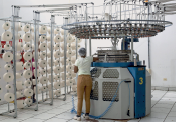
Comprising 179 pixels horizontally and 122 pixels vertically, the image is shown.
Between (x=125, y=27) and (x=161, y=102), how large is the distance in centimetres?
329

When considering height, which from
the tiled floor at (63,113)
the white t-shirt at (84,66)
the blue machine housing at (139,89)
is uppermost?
the white t-shirt at (84,66)

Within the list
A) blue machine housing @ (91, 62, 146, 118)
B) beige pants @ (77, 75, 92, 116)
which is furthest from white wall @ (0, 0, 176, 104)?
beige pants @ (77, 75, 92, 116)

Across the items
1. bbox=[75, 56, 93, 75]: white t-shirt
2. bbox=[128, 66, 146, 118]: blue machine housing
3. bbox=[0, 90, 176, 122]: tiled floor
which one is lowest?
bbox=[0, 90, 176, 122]: tiled floor

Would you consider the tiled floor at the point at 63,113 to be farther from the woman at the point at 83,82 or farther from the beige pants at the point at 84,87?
the beige pants at the point at 84,87

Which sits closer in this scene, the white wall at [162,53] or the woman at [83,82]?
the woman at [83,82]

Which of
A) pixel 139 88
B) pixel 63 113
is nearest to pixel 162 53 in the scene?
pixel 139 88

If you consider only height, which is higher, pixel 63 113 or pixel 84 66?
pixel 84 66

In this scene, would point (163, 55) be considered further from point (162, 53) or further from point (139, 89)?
point (139, 89)

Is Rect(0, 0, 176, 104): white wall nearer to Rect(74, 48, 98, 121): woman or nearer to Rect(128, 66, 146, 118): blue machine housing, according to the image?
Rect(128, 66, 146, 118): blue machine housing

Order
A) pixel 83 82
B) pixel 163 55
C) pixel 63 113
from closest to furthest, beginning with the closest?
pixel 83 82 → pixel 63 113 → pixel 163 55

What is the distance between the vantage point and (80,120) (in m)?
4.81

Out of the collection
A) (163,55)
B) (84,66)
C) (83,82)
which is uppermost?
(163,55)

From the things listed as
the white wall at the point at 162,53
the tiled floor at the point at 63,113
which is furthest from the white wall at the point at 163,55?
the tiled floor at the point at 63,113

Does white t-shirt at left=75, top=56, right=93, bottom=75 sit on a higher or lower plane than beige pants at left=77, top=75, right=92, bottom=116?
higher
